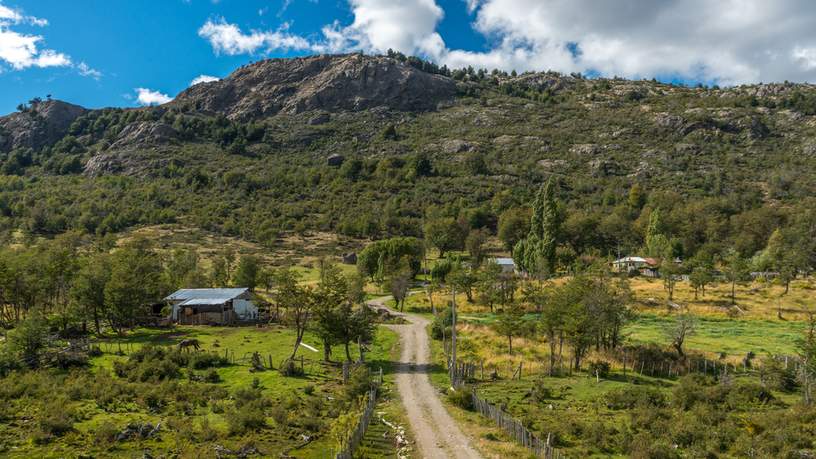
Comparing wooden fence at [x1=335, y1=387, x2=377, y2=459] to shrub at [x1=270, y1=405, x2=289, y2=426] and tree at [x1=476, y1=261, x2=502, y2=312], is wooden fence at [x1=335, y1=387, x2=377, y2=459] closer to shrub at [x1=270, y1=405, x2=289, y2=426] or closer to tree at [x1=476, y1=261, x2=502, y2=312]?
shrub at [x1=270, y1=405, x2=289, y2=426]

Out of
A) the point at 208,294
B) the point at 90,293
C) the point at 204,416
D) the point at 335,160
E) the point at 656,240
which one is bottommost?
the point at 204,416

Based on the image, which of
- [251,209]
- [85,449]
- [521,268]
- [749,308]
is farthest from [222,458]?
[251,209]

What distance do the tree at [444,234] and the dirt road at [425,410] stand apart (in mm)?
60532

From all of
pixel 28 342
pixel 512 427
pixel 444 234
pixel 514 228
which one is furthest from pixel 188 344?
pixel 514 228

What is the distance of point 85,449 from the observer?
73.3ft

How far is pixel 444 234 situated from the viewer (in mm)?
108125

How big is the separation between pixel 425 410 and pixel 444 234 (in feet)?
267

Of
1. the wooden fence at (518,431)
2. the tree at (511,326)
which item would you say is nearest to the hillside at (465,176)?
the tree at (511,326)

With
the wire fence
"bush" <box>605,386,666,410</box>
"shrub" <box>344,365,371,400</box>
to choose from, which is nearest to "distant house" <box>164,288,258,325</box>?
"shrub" <box>344,365,371,400</box>

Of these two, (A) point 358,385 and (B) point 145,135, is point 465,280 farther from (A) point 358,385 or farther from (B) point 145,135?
(B) point 145,135

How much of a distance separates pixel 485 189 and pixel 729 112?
3999 inches

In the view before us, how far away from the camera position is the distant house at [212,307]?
57.6 m

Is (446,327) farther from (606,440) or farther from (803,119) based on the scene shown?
(803,119)

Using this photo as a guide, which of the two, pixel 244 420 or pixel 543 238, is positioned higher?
pixel 543 238
